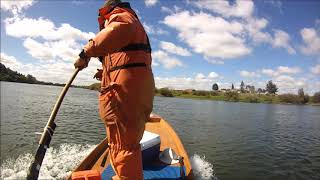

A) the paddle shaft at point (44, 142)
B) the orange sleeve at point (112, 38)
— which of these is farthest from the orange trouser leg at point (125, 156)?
the orange sleeve at point (112, 38)

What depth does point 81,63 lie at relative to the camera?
422 cm

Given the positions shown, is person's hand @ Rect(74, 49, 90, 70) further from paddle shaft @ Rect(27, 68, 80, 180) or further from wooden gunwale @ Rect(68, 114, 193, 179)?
wooden gunwale @ Rect(68, 114, 193, 179)

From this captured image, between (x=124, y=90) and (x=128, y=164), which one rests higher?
(x=124, y=90)

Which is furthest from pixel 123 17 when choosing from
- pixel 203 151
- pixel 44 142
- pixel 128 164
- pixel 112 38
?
pixel 203 151

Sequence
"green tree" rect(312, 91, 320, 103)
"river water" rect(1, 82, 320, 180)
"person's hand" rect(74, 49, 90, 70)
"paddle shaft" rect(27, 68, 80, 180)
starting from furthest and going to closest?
1. "green tree" rect(312, 91, 320, 103)
2. "river water" rect(1, 82, 320, 180)
3. "paddle shaft" rect(27, 68, 80, 180)
4. "person's hand" rect(74, 49, 90, 70)

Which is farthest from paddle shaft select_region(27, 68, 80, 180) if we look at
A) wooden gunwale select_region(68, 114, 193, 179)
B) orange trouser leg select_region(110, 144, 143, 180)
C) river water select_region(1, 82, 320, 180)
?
river water select_region(1, 82, 320, 180)

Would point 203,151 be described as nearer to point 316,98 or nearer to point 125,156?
point 125,156

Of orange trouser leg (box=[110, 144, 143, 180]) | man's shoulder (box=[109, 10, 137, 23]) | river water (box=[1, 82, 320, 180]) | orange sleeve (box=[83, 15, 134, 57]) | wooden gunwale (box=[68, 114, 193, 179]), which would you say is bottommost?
river water (box=[1, 82, 320, 180])

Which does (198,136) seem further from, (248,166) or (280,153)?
(248,166)

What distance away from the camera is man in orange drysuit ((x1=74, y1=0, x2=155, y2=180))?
13.1 ft

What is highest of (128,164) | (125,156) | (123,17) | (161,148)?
(123,17)

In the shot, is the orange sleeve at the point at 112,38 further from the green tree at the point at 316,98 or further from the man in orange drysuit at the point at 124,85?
the green tree at the point at 316,98

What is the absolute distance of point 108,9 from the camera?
4.35 m

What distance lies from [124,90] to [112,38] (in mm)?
676
